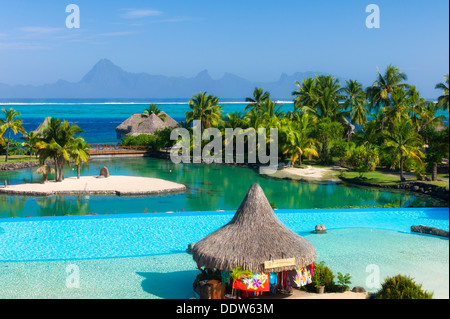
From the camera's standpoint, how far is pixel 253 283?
8.69m

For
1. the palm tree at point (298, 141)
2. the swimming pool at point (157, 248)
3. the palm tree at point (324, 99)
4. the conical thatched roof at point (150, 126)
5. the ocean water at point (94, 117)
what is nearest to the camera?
the swimming pool at point (157, 248)

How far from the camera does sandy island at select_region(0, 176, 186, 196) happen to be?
72.1ft

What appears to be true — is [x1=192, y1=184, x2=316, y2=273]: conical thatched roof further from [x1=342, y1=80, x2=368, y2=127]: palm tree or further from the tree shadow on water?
[x1=342, y1=80, x2=368, y2=127]: palm tree

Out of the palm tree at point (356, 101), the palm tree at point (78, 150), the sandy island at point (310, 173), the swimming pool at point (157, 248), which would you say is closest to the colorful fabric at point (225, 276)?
the swimming pool at point (157, 248)

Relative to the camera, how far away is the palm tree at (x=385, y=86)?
31744mm

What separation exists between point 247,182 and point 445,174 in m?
9.39

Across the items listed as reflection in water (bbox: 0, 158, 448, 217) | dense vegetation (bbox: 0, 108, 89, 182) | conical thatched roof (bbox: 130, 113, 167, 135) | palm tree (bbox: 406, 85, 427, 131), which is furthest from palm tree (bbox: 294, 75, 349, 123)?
dense vegetation (bbox: 0, 108, 89, 182)

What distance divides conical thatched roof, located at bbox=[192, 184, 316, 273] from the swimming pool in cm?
123

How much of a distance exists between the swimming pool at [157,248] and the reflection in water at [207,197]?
107 inches

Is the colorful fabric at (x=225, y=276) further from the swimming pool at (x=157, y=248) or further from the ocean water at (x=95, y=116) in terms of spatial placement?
the ocean water at (x=95, y=116)
